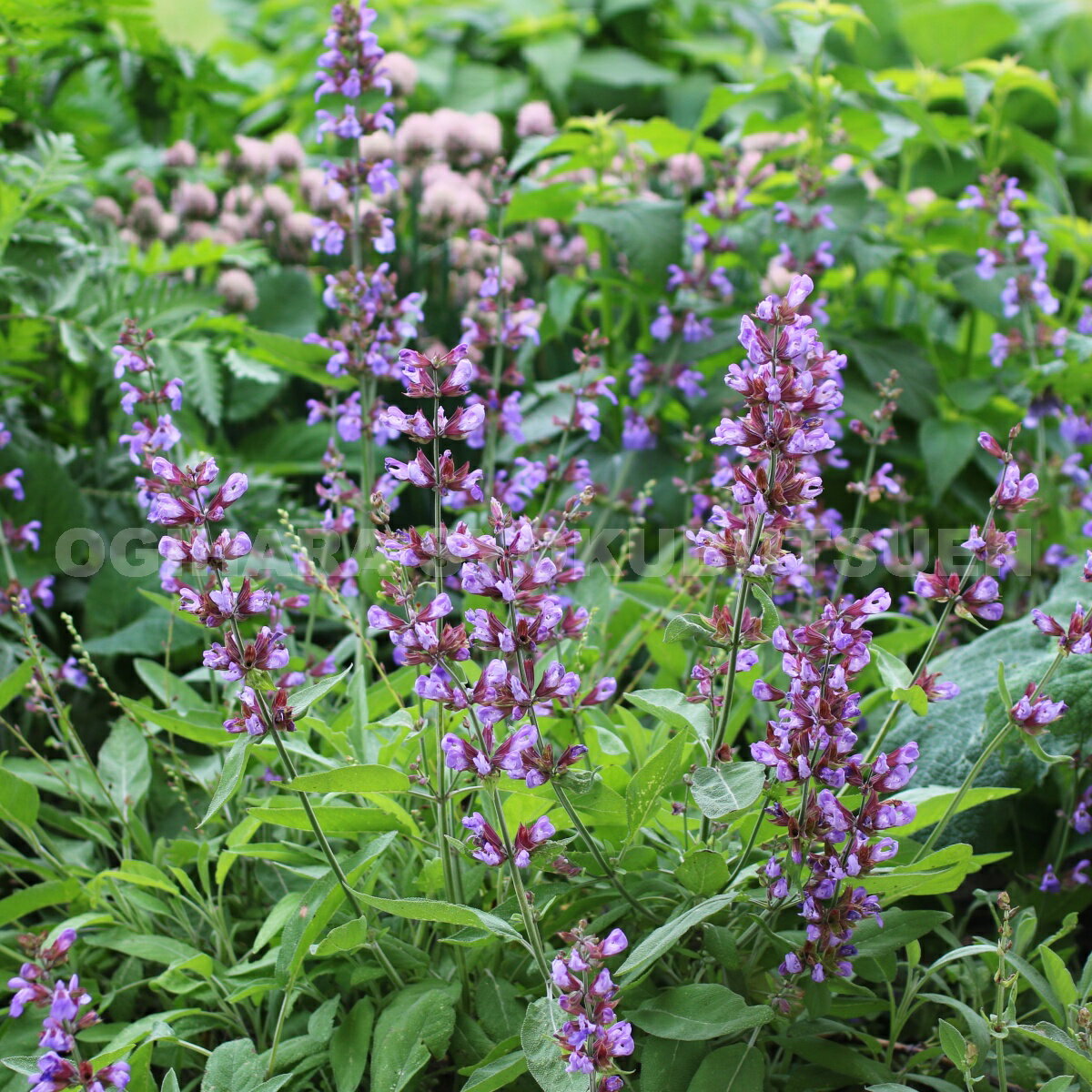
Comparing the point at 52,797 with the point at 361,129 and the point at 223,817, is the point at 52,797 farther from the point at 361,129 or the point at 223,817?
the point at 361,129

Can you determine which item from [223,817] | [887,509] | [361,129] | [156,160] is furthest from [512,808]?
[156,160]

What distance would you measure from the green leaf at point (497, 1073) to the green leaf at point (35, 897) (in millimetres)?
610

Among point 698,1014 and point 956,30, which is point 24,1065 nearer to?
point 698,1014

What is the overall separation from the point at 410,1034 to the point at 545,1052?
23 cm

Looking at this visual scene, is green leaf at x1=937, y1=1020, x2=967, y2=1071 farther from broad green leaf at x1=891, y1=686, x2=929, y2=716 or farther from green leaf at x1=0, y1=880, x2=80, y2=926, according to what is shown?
green leaf at x1=0, y1=880, x2=80, y2=926

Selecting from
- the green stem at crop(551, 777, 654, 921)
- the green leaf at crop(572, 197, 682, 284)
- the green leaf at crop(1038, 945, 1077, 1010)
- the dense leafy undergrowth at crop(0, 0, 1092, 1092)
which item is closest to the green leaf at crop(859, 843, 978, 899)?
the dense leafy undergrowth at crop(0, 0, 1092, 1092)

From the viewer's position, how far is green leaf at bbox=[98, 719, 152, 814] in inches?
62.4

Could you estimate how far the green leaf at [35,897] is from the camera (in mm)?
1358

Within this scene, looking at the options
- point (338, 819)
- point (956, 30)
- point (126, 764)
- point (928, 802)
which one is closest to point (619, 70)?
point (956, 30)

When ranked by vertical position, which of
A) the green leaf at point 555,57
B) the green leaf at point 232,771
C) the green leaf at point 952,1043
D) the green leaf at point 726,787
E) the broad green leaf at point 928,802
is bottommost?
the green leaf at point 952,1043

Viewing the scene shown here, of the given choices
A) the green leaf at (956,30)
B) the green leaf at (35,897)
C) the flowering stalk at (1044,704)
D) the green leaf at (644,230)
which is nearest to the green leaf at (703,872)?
the flowering stalk at (1044,704)

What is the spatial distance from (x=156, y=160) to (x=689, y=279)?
6.63ft

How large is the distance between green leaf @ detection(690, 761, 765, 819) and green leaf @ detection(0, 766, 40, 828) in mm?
827

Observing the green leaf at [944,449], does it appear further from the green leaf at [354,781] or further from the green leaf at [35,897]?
the green leaf at [35,897]
